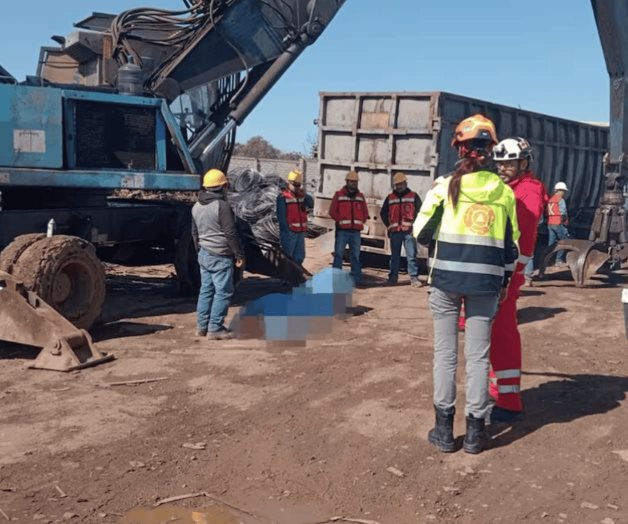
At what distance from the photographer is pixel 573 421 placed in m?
5.38

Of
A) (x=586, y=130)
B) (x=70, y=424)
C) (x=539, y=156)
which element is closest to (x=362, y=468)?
(x=70, y=424)

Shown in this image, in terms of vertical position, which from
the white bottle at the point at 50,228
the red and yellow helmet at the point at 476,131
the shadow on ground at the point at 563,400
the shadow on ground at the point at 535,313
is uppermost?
the red and yellow helmet at the point at 476,131

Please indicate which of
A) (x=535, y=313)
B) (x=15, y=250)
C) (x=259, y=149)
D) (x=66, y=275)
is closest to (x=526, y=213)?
(x=66, y=275)

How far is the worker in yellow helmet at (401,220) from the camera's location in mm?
11750

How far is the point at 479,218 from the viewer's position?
4668mm

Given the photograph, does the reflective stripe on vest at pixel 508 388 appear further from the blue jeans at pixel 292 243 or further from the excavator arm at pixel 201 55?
the blue jeans at pixel 292 243

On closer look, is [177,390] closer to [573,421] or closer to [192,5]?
[573,421]

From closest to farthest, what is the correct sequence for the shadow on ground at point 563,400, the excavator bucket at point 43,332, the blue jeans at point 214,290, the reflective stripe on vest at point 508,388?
the shadow on ground at point 563,400, the reflective stripe on vest at point 508,388, the excavator bucket at point 43,332, the blue jeans at point 214,290

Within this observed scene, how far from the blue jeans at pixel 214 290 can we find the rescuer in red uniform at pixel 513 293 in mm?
3186

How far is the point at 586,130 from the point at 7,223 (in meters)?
13.3

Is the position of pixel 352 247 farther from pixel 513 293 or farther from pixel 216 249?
pixel 513 293

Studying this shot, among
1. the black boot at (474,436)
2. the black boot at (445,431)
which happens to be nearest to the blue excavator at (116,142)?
the black boot at (445,431)

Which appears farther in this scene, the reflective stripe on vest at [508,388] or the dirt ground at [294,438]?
the reflective stripe on vest at [508,388]

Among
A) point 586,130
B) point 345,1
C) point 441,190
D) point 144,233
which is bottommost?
point 144,233
